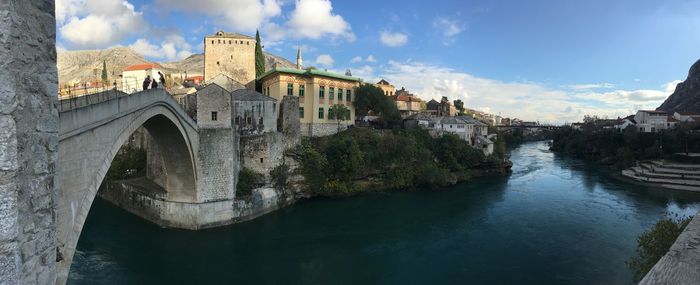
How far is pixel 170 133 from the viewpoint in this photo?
14938 millimetres

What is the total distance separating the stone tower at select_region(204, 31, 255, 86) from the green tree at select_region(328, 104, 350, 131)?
1677 centimetres

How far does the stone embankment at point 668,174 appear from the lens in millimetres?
30453

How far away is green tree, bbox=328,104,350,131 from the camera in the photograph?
27.1 meters

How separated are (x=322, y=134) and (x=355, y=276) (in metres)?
15.2

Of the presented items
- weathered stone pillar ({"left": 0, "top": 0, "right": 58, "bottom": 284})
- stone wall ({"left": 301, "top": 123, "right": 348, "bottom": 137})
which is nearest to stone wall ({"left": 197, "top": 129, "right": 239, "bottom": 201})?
stone wall ({"left": 301, "top": 123, "right": 348, "bottom": 137})

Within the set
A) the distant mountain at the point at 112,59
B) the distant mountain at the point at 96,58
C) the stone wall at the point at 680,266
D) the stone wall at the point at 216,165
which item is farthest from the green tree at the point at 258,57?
the distant mountain at the point at 96,58

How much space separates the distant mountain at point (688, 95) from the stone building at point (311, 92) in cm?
8166

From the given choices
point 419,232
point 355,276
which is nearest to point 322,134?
point 419,232

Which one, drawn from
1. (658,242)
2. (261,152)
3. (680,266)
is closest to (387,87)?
(261,152)

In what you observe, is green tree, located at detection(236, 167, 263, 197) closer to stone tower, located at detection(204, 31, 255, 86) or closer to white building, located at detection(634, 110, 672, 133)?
stone tower, located at detection(204, 31, 255, 86)

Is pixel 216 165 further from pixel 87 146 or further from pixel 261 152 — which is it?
pixel 87 146

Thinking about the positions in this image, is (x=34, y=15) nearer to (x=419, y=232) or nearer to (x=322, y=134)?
(x=419, y=232)

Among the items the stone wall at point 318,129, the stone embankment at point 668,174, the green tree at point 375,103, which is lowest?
the stone embankment at point 668,174

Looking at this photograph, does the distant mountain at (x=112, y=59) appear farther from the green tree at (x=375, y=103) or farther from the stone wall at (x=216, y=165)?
the stone wall at (x=216, y=165)
